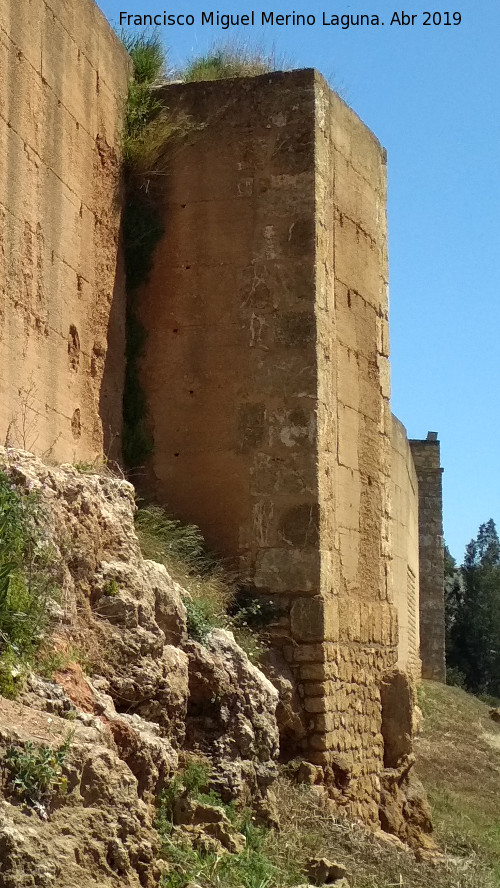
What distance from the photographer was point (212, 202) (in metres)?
9.89

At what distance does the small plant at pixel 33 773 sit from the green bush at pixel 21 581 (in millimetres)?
617

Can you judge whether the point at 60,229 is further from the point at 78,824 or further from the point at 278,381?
the point at 78,824

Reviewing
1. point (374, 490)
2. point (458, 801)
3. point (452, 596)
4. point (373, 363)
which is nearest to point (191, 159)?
point (373, 363)

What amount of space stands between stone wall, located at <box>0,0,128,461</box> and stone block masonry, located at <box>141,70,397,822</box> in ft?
1.87

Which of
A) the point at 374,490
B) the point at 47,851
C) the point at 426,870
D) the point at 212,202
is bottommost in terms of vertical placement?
the point at 426,870

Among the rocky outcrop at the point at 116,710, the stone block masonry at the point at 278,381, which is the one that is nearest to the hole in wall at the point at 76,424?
the stone block masonry at the point at 278,381

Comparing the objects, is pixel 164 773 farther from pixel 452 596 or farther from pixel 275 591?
pixel 452 596

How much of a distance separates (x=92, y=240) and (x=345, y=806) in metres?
4.41

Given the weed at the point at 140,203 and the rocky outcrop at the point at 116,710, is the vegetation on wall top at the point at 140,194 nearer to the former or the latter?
the weed at the point at 140,203

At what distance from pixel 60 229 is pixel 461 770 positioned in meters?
7.94

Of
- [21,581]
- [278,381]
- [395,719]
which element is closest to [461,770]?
[395,719]

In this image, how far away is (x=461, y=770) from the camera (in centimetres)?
1354

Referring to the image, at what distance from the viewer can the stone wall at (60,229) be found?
7586 millimetres

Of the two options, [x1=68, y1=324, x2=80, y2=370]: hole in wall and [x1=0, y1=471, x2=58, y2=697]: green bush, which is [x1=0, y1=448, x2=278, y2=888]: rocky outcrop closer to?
[x1=0, y1=471, x2=58, y2=697]: green bush
